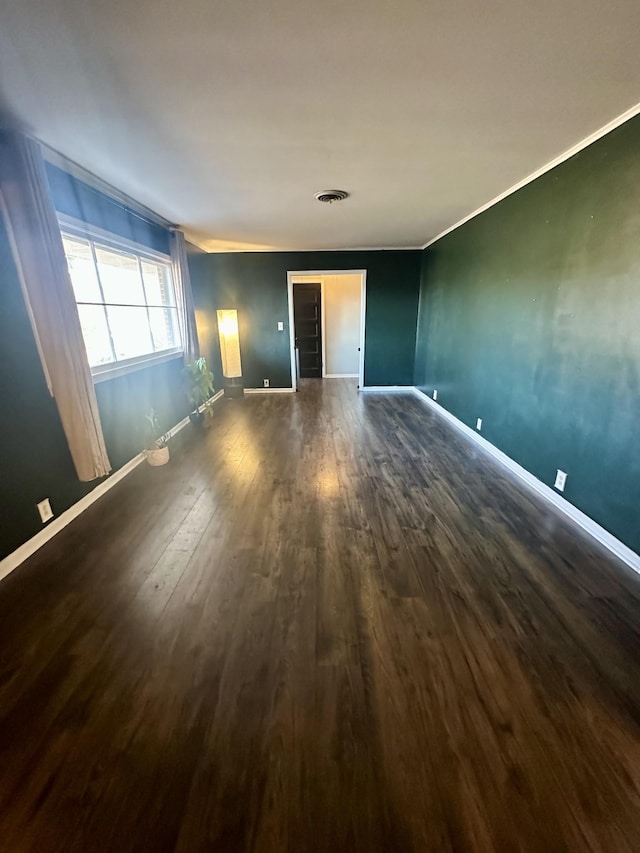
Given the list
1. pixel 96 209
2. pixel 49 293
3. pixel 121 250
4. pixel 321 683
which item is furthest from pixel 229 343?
pixel 321 683

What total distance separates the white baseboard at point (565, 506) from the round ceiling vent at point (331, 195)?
9.15ft

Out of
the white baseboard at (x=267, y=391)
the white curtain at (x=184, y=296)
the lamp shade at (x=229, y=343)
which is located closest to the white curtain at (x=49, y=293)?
the white curtain at (x=184, y=296)

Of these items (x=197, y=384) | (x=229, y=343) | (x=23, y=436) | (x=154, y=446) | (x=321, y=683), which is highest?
(x=229, y=343)

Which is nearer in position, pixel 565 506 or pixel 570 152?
pixel 570 152

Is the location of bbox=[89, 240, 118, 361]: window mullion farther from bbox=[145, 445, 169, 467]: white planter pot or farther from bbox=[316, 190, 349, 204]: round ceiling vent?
bbox=[316, 190, 349, 204]: round ceiling vent

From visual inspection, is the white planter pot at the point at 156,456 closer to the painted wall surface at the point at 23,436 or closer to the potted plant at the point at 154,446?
the potted plant at the point at 154,446

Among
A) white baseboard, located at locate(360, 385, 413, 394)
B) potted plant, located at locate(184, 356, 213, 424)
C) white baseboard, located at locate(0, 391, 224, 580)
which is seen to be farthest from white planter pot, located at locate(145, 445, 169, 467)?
white baseboard, located at locate(360, 385, 413, 394)

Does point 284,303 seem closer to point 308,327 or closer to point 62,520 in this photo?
point 308,327

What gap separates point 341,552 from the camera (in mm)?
2191

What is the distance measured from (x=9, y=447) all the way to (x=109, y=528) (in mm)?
808

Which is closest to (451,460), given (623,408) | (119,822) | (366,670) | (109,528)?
(623,408)

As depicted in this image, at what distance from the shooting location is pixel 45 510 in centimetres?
234

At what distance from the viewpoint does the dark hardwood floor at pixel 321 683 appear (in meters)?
1.03

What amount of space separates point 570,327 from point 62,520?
12.6 feet
